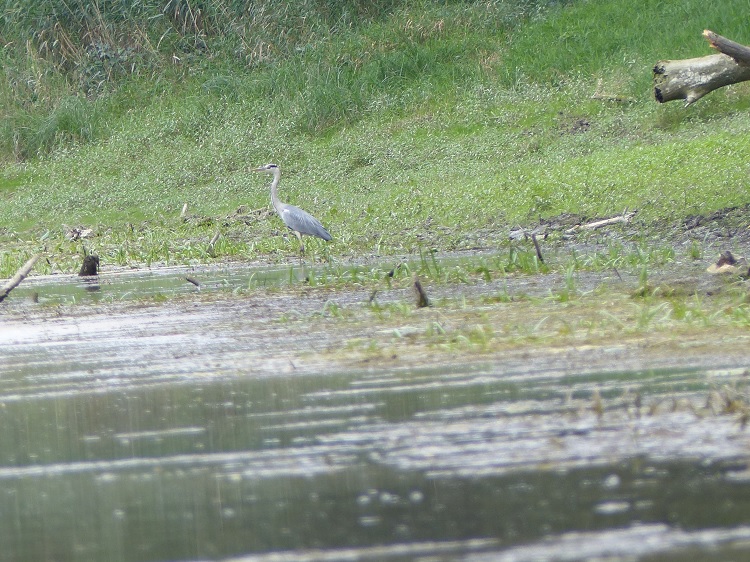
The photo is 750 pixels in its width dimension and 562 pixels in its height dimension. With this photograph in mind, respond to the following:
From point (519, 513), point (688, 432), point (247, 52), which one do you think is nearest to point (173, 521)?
point (519, 513)

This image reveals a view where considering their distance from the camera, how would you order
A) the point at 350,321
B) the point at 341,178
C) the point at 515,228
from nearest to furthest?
1. the point at 350,321
2. the point at 515,228
3. the point at 341,178

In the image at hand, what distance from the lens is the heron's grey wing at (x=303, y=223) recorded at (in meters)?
14.0

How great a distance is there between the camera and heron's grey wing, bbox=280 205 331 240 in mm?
14000

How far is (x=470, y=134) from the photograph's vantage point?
59.4 feet

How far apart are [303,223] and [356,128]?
18.0 ft

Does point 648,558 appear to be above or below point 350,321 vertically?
above

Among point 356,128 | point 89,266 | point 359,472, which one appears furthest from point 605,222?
point 359,472

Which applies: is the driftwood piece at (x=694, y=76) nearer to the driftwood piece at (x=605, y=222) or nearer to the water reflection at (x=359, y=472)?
the driftwood piece at (x=605, y=222)

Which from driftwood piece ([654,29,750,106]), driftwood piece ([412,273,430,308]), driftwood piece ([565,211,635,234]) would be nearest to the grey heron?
driftwood piece ([565,211,635,234])

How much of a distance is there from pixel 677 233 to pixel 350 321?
5441 mm

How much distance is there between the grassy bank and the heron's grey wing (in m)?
0.23

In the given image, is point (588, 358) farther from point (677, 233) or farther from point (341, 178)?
point (341, 178)

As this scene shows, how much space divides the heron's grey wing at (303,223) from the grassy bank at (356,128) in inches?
8.9

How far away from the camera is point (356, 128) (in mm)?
19422
